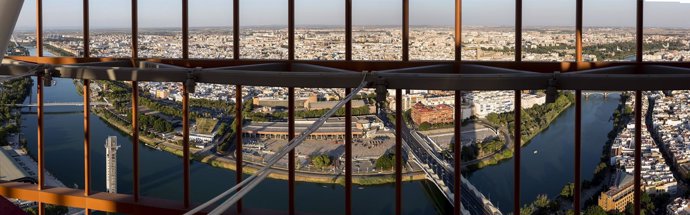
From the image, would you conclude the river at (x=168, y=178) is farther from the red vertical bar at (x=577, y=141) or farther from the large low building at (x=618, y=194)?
the red vertical bar at (x=577, y=141)

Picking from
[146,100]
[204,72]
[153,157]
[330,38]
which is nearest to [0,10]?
[204,72]

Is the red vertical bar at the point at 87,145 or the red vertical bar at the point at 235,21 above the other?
the red vertical bar at the point at 235,21

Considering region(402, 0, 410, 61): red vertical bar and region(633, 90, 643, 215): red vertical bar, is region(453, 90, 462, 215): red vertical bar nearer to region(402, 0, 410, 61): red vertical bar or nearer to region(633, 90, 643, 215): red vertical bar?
region(402, 0, 410, 61): red vertical bar

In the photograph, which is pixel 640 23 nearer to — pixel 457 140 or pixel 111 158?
pixel 457 140

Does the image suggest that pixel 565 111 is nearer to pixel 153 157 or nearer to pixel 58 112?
pixel 153 157

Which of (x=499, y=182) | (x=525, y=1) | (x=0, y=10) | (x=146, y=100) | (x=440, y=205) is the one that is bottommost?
(x=440, y=205)

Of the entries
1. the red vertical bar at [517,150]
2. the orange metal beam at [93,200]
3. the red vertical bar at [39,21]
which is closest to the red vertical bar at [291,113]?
the orange metal beam at [93,200]

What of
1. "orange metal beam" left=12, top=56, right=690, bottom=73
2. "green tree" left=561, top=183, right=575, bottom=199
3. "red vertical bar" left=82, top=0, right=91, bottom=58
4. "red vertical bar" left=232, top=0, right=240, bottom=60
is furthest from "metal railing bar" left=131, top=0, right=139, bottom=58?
"green tree" left=561, top=183, right=575, bottom=199
